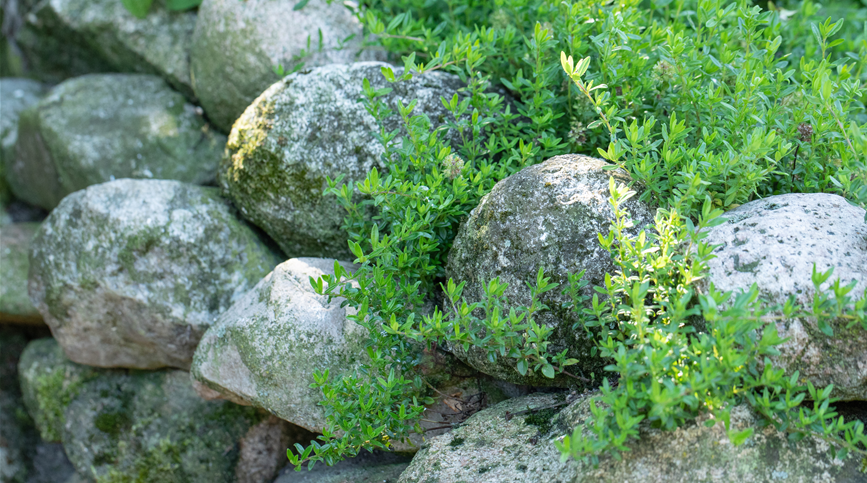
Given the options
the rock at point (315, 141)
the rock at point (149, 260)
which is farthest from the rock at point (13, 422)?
the rock at point (315, 141)

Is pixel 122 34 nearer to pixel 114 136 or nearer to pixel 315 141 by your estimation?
pixel 114 136

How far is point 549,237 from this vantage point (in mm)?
2182

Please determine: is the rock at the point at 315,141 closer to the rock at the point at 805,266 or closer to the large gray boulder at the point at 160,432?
the large gray boulder at the point at 160,432

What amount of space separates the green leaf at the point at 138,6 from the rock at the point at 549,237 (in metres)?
3.19

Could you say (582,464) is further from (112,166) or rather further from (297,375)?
(112,166)

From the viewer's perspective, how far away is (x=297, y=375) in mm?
2611

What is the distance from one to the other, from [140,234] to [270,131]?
2.97ft

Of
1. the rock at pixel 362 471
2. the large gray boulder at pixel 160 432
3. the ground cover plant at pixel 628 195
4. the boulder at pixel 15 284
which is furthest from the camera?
the boulder at pixel 15 284

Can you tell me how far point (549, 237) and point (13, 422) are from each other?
423 centimetres

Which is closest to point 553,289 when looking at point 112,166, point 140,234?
point 140,234

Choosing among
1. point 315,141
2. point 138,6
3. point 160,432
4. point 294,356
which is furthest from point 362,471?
point 138,6

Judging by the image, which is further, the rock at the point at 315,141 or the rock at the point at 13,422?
the rock at the point at 13,422

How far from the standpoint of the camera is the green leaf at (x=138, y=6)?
4164 millimetres

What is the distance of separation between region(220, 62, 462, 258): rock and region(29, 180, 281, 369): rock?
1.11 ft
